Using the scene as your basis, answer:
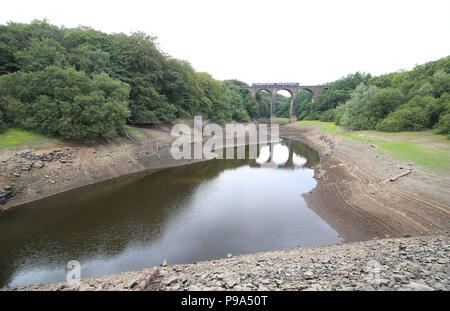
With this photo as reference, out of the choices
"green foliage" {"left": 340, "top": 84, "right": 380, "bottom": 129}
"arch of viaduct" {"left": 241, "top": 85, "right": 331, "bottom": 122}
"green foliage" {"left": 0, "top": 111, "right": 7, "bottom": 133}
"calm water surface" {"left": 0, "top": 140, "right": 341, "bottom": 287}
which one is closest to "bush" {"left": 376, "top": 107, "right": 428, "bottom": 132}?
"green foliage" {"left": 340, "top": 84, "right": 380, "bottom": 129}

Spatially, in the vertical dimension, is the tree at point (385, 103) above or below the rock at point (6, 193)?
above

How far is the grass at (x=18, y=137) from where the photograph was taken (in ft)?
52.8

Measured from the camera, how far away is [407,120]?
2784 cm

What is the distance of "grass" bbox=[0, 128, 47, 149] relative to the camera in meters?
16.1

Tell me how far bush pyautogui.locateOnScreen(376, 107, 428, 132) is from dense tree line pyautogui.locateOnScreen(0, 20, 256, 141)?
3286 cm

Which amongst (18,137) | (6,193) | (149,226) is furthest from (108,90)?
(149,226)

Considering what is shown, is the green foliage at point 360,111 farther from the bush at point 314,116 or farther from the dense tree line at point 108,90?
the bush at point 314,116

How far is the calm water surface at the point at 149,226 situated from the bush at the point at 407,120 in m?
19.5

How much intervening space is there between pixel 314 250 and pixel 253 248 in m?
2.73

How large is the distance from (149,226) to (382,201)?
46.0 feet

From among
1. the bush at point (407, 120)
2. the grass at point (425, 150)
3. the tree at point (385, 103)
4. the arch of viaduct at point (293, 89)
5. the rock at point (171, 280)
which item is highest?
the arch of viaduct at point (293, 89)

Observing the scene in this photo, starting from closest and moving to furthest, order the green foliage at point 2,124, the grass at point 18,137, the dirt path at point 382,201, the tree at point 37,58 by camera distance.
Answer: the dirt path at point 382,201, the grass at point 18,137, the green foliage at point 2,124, the tree at point 37,58

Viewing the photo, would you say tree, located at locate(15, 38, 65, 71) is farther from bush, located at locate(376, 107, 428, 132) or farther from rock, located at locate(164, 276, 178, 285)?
bush, located at locate(376, 107, 428, 132)

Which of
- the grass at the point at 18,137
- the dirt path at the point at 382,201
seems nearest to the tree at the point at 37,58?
the grass at the point at 18,137
